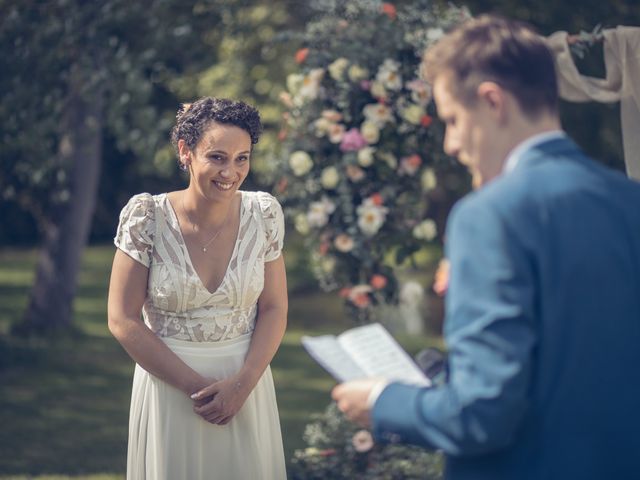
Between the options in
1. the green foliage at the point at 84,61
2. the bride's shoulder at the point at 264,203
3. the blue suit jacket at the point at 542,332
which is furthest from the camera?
the green foliage at the point at 84,61

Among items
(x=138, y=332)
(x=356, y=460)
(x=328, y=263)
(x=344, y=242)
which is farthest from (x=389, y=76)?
(x=138, y=332)

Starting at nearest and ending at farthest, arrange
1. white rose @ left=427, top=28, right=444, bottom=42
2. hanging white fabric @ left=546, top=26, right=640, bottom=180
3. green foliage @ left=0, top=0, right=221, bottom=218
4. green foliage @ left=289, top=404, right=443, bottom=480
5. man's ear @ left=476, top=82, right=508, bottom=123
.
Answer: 1. man's ear @ left=476, top=82, right=508, bottom=123
2. hanging white fabric @ left=546, top=26, right=640, bottom=180
3. green foliage @ left=289, top=404, right=443, bottom=480
4. white rose @ left=427, top=28, right=444, bottom=42
5. green foliage @ left=0, top=0, right=221, bottom=218

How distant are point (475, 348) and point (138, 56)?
18.9ft

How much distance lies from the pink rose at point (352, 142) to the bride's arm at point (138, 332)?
2.17 metres

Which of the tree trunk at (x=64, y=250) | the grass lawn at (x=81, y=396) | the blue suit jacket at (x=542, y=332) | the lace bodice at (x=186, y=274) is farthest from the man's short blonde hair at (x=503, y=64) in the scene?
the tree trunk at (x=64, y=250)

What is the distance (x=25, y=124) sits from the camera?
7.27 meters

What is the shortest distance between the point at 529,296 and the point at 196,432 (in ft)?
6.36

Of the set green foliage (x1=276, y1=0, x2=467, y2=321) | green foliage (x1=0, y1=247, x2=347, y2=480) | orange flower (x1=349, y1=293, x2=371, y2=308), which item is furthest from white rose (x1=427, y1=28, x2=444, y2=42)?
green foliage (x1=0, y1=247, x2=347, y2=480)

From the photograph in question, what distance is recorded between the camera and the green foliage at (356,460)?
5195 mm

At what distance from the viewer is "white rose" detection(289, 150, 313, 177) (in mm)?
5449

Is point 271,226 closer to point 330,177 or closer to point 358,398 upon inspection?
point 358,398

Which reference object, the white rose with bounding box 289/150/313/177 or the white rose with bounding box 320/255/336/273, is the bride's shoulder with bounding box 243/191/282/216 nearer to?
the white rose with bounding box 289/150/313/177

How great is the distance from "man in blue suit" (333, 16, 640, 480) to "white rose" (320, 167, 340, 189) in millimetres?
3362

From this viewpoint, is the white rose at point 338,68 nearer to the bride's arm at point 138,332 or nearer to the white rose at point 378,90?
the white rose at point 378,90
